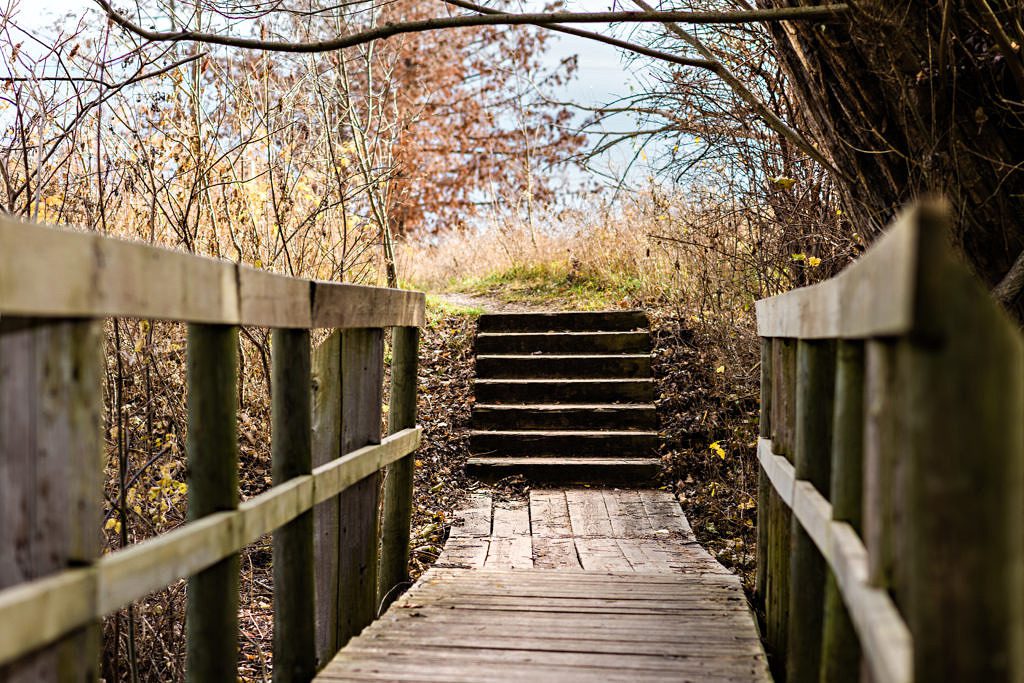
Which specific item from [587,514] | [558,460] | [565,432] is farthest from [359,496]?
[565,432]

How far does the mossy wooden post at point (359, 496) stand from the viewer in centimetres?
374

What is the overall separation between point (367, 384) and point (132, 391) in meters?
3.50

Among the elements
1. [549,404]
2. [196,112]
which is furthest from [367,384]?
[549,404]

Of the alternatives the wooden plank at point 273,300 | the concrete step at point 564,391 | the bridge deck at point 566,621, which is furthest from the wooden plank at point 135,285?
the concrete step at point 564,391

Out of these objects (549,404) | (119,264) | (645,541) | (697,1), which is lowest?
(645,541)

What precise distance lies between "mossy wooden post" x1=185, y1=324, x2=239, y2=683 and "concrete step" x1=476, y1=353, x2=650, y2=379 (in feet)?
20.9

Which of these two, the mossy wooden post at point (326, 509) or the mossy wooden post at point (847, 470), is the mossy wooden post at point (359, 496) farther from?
the mossy wooden post at point (847, 470)

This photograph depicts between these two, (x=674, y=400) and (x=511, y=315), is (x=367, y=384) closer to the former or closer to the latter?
(x=674, y=400)

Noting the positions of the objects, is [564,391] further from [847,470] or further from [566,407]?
[847,470]

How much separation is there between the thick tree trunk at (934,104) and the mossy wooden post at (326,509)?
2731 mm

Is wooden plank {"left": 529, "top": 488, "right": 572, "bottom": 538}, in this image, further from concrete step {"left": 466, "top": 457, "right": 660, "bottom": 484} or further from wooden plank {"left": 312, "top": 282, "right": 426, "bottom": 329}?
wooden plank {"left": 312, "top": 282, "right": 426, "bottom": 329}

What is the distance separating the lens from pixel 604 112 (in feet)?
26.9

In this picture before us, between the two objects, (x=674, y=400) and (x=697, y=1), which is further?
(x=674, y=400)

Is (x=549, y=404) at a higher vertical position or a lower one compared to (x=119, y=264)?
lower
